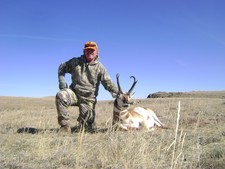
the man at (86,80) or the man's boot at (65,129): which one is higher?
the man at (86,80)

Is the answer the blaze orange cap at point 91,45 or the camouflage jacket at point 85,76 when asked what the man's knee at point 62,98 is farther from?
the blaze orange cap at point 91,45

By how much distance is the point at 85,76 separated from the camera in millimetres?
8984

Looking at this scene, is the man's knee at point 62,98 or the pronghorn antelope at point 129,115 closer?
the man's knee at point 62,98

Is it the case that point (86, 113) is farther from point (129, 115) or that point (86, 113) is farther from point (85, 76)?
point (129, 115)

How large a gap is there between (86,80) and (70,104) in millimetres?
682

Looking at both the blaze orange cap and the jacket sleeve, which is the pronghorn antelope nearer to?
the jacket sleeve

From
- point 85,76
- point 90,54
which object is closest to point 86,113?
point 85,76

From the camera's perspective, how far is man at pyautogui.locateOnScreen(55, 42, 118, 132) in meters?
8.91

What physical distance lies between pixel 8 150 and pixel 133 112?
16.2 ft

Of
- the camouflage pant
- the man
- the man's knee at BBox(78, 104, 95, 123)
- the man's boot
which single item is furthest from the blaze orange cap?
the man's boot

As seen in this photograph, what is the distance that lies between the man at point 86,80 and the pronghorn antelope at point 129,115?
0.27 meters

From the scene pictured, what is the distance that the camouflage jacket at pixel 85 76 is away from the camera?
8.95 m

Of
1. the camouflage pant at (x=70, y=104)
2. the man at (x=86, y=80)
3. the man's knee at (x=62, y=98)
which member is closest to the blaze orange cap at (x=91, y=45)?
the man at (x=86, y=80)

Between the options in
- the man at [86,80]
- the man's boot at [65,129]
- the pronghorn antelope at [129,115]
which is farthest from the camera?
the man at [86,80]
